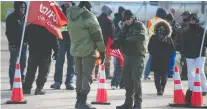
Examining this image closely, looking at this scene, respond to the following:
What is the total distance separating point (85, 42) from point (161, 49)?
9.90 ft

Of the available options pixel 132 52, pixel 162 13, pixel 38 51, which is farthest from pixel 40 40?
pixel 162 13

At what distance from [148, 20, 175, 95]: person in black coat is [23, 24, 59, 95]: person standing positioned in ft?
7.08

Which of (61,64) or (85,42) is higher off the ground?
(85,42)

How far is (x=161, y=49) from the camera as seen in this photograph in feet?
41.0

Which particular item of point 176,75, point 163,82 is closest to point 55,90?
point 163,82

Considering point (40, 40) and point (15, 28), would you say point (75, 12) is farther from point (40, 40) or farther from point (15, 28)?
point (15, 28)

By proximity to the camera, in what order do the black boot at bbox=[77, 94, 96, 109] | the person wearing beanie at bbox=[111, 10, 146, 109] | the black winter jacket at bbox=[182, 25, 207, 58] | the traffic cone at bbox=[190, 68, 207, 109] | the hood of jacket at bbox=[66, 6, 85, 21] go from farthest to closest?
the black winter jacket at bbox=[182, 25, 207, 58]
the traffic cone at bbox=[190, 68, 207, 109]
the hood of jacket at bbox=[66, 6, 85, 21]
the black boot at bbox=[77, 94, 96, 109]
the person wearing beanie at bbox=[111, 10, 146, 109]

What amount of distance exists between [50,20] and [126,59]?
272 cm

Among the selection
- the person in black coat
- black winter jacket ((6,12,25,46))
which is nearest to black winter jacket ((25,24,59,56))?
black winter jacket ((6,12,25,46))

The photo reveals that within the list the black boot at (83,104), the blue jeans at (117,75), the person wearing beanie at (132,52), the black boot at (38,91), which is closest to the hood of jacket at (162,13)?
the blue jeans at (117,75)

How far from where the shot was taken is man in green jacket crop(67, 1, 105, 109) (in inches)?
388

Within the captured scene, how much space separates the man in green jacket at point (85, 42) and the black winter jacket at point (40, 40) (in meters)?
1.95

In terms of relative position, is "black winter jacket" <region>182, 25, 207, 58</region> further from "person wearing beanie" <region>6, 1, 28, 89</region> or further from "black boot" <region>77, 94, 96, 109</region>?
"person wearing beanie" <region>6, 1, 28, 89</region>

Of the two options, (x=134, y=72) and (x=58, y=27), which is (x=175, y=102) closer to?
(x=134, y=72)
